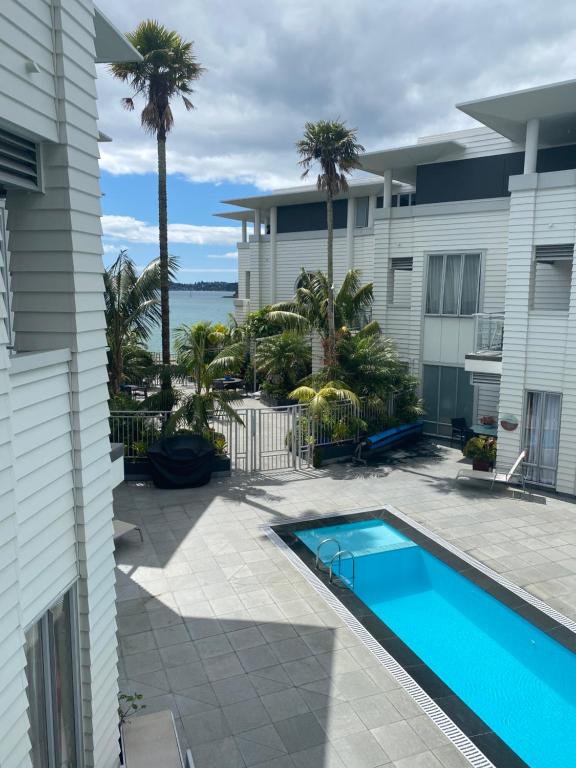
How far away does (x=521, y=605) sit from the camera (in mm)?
8914

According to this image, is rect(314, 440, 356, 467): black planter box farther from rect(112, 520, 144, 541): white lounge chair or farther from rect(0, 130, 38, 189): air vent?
rect(0, 130, 38, 189): air vent

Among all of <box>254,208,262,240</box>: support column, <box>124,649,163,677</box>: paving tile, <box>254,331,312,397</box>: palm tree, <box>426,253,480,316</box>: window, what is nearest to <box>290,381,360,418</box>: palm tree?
<box>426,253,480,316</box>: window

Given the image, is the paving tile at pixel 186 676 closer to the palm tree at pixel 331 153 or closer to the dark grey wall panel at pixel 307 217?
the palm tree at pixel 331 153

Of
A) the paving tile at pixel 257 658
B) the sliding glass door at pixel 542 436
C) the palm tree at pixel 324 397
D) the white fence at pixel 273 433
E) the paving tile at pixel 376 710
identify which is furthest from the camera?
the palm tree at pixel 324 397

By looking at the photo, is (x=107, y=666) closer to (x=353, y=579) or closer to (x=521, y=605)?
(x=353, y=579)

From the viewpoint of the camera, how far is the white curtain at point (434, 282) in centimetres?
1844

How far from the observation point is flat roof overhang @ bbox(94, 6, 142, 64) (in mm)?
5535

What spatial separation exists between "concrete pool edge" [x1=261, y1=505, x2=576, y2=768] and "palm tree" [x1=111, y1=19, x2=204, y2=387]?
20.4ft

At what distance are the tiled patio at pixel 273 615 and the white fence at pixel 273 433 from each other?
0.93 meters

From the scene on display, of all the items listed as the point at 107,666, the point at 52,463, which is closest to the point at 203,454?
the point at 107,666

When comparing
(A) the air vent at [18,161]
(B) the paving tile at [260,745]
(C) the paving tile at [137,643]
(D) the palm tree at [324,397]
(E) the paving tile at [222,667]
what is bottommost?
(B) the paving tile at [260,745]

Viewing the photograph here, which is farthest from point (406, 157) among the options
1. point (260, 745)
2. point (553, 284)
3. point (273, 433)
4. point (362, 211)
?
point (260, 745)

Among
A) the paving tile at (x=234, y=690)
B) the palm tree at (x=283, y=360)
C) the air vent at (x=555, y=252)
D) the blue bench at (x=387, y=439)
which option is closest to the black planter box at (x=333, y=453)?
the blue bench at (x=387, y=439)

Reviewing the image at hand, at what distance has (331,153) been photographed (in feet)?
55.8
